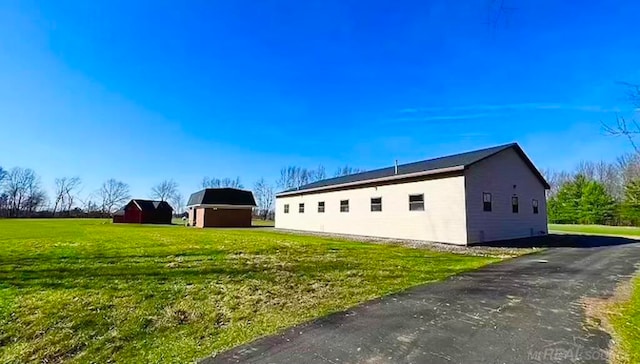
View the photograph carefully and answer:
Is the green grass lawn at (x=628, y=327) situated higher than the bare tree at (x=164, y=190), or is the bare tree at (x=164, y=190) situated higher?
the bare tree at (x=164, y=190)

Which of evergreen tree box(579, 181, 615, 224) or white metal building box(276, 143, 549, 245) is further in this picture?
evergreen tree box(579, 181, 615, 224)

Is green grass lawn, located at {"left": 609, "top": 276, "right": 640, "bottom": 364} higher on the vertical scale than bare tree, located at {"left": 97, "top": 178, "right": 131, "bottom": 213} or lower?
lower

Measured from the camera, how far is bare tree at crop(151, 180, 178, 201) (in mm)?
79062

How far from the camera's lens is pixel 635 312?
4844 millimetres

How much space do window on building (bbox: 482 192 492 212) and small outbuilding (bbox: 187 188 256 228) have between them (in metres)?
26.4

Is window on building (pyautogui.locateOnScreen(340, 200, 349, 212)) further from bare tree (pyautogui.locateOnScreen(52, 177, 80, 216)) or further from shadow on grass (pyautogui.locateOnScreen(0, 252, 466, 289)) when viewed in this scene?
bare tree (pyautogui.locateOnScreen(52, 177, 80, 216))

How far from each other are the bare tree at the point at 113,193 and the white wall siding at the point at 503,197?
8135 cm

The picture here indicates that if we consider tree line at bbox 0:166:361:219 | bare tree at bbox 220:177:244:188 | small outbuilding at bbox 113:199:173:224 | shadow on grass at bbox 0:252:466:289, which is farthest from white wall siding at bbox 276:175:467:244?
bare tree at bbox 220:177:244:188

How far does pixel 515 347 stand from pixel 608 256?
10.8m

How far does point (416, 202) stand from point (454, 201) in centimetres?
217

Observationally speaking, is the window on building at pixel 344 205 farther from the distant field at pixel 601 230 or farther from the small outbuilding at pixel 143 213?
the small outbuilding at pixel 143 213

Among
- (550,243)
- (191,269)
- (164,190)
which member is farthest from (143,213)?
(550,243)

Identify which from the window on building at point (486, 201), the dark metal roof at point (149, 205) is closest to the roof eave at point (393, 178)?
the window on building at point (486, 201)

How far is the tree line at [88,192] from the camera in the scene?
67.0 m
